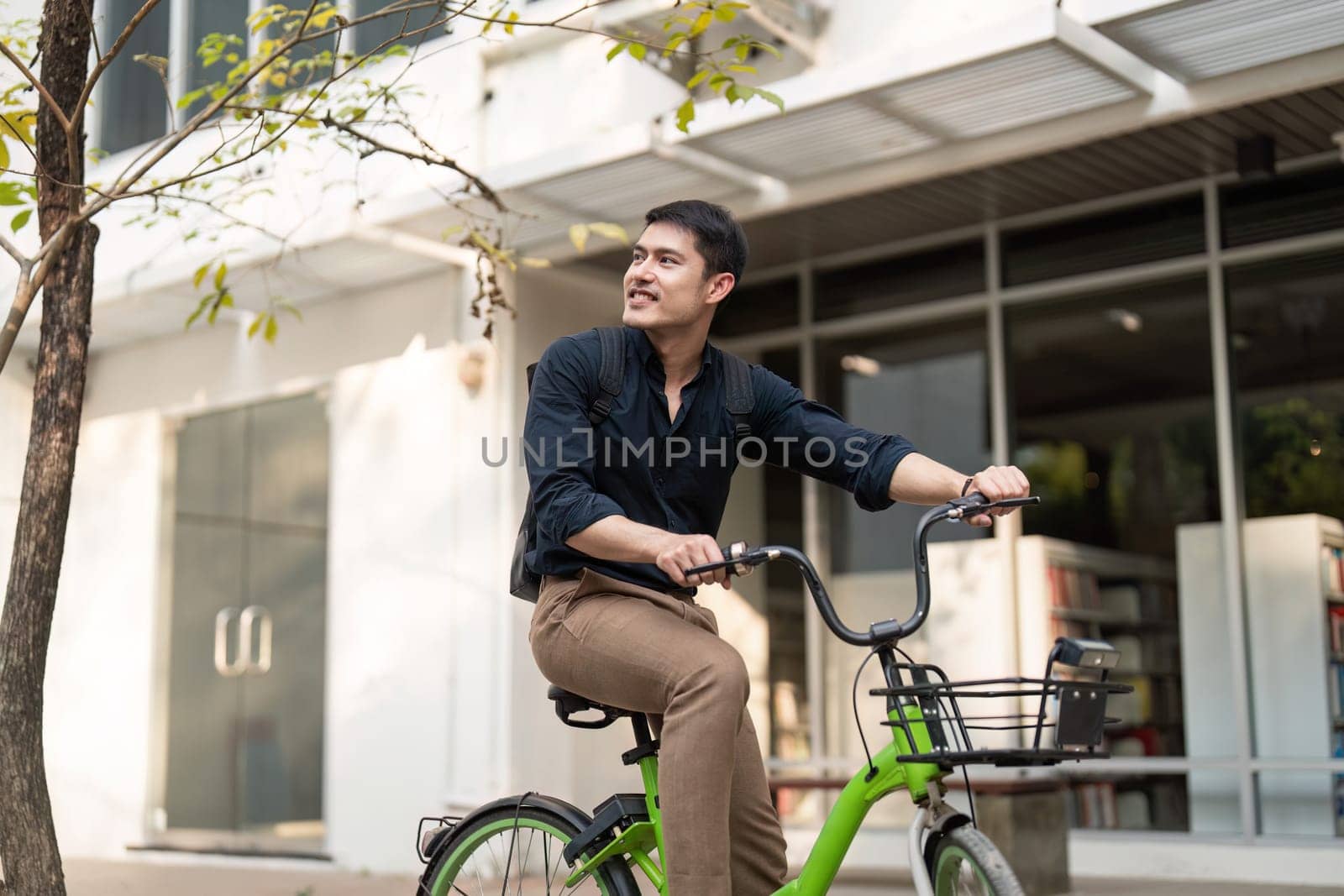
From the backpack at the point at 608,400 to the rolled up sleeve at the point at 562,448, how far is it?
3 centimetres

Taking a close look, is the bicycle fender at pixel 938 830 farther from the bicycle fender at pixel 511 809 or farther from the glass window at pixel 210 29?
the glass window at pixel 210 29

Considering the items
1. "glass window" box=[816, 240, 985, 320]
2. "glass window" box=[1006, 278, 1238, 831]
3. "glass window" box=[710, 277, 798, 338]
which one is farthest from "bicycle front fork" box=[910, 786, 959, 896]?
"glass window" box=[710, 277, 798, 338]

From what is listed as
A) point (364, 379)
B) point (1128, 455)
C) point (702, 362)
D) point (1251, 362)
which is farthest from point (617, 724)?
point (702, 362)

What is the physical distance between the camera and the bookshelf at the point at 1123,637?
284 inches

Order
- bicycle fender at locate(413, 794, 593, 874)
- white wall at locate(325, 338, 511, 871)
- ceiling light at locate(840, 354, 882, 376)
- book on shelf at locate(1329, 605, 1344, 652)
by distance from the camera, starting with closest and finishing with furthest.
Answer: bicycle fender at locate(413, 794, 593, 874) → book on shelf at locate(1329, 605, 1344, 652) → white wall at locate(325, 338, 511, 871) → ceiling light at locate(840, 354, 882, 376)

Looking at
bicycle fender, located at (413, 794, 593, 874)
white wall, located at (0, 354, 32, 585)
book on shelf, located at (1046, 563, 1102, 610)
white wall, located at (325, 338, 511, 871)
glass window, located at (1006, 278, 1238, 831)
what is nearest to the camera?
bicycle fender, located at (413, 794, 593, 874)

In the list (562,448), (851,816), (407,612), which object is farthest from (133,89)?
(851,816)

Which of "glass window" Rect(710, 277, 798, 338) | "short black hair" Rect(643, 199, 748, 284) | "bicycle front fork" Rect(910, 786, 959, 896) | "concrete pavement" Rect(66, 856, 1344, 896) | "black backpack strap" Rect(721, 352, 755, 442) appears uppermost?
"glass window" Rect(710, 277, 798, 338)

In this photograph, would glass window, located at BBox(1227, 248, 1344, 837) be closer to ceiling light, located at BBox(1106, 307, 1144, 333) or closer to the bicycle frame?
ceiling light, located at BBox(1106, 307, 1144, 333)

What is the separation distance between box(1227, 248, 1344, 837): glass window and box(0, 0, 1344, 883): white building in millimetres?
16

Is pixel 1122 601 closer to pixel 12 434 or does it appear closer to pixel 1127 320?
pixel 1127 320

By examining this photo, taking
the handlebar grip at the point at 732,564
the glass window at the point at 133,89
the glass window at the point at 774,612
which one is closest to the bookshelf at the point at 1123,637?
the glass window at the point at 774,612

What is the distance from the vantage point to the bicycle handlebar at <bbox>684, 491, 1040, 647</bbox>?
7.89 feet

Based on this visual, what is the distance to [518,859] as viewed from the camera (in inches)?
122
